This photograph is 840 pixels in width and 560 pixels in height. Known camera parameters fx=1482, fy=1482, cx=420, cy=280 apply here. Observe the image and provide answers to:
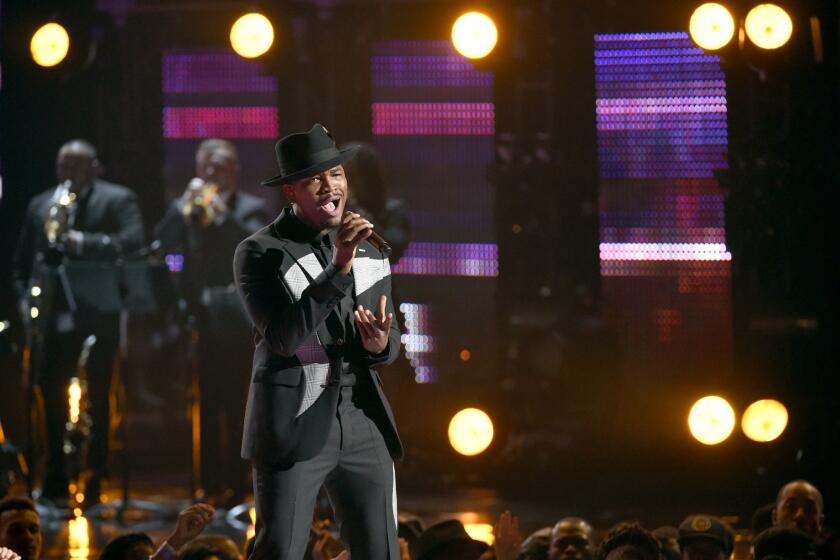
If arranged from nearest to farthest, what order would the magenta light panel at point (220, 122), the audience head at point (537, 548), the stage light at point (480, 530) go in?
1. the audience head at point (537, 548)
2. the stage light at point (480, 530)
3. the magenta light panel at point (220, 122)

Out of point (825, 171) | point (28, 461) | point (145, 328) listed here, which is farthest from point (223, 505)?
point (825, 171)

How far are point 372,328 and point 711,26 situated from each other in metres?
3.97

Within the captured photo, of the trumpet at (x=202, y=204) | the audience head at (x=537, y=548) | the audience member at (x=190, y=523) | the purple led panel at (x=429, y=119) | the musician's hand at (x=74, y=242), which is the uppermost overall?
the purple led panel at (x=429, y=119)

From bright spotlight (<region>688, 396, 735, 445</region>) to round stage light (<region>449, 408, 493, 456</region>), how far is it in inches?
38.0

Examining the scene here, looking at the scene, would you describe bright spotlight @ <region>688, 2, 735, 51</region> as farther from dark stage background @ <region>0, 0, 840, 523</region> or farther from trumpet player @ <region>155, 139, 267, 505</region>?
trumpet player @ <region>155, 139, 267, 505</region>

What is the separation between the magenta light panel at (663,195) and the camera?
7.59 m

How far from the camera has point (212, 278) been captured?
7344mm

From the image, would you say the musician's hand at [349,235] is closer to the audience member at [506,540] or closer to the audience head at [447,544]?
the audience member at [506,540]

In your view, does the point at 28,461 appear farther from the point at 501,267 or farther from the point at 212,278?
the point at 501,267

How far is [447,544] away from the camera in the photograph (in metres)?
4.48

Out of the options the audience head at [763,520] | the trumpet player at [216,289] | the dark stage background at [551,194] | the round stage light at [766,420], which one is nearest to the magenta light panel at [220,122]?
the dark stage background at [551,194]

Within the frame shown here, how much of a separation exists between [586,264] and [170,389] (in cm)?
260

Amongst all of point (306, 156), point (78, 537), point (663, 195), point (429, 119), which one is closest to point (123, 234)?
point (78, 537)

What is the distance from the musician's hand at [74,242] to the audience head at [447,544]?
3171mm
